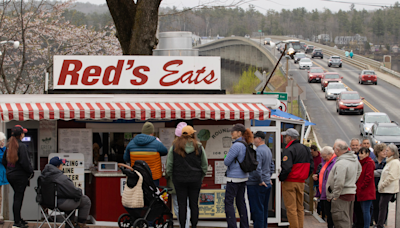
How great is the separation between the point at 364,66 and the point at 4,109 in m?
69.8

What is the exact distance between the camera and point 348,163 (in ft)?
22.8

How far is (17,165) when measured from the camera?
727 centimetres

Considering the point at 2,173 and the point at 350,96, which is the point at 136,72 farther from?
the point at 350,96

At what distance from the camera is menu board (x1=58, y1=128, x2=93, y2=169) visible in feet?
28.1

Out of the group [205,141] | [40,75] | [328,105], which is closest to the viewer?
[205,141]

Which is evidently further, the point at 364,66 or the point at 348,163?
the point at 364,66

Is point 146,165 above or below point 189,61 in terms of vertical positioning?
below

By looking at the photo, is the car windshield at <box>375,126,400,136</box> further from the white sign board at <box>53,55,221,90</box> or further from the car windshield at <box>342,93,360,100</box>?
the white sign board at <box>53,55,221,90</box>

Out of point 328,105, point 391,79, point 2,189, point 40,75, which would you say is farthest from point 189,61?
point 391,79

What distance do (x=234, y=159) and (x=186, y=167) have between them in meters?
0.78

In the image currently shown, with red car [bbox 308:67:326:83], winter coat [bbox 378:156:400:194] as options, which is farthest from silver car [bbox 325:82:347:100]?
winter coat [bbox 378:156:400:194]

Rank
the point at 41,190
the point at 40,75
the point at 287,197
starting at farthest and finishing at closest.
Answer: the point at 40,75 < the point at 287,197 < the point at 41,190

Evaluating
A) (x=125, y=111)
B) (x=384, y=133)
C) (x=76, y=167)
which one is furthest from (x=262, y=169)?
(x=384, y=133)

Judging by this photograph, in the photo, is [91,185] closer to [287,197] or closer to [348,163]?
[287,197]
